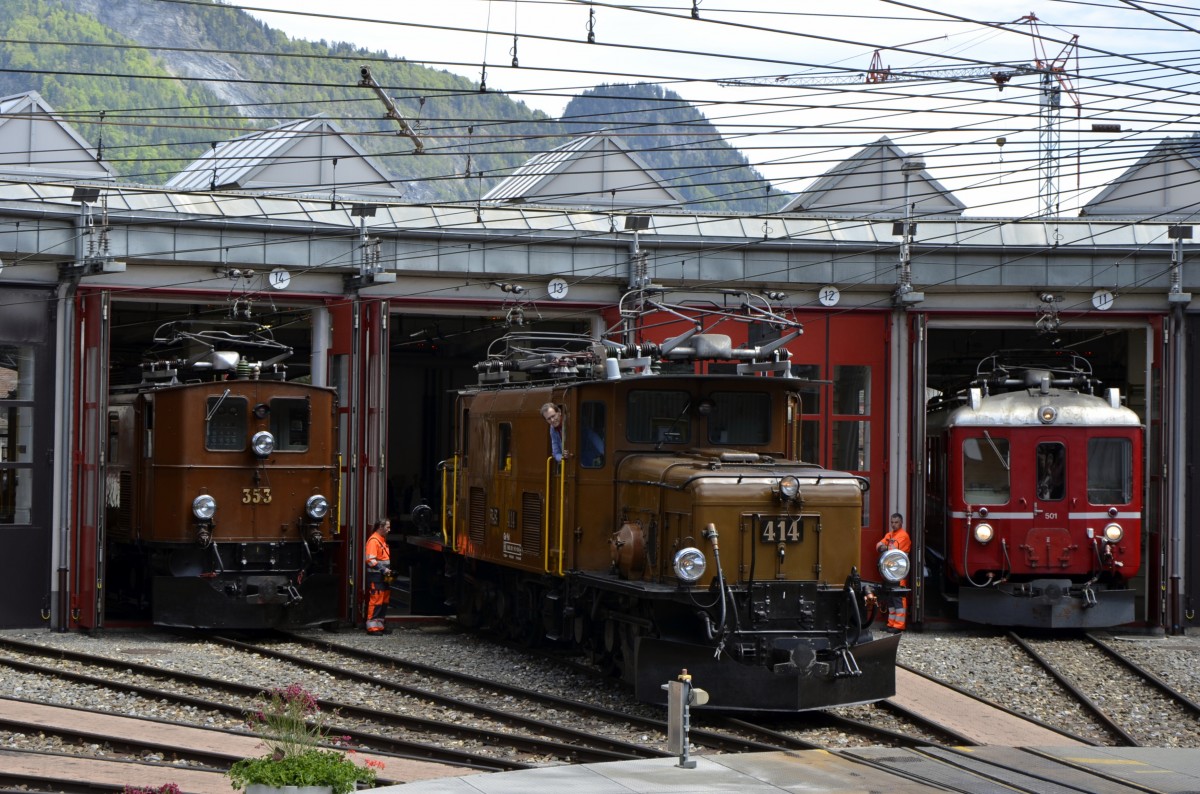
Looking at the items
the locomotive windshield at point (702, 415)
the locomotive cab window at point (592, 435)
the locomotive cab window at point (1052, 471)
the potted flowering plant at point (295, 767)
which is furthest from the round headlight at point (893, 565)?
the locomotive cab window at point (1052, 471)

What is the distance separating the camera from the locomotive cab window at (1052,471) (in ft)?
67.8

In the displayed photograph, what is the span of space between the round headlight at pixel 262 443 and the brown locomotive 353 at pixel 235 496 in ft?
0.07

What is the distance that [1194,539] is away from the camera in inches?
861

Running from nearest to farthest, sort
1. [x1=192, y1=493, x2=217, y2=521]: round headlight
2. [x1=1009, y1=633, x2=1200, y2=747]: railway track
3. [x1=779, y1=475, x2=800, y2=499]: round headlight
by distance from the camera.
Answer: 1. [x1=779, y1=475, x2=800, y2=499]: round headlight
2. [x1=1009, y1=633, x2=1200, y2=747]: railway track
3. [x1=192, y1=493, x2=217, y2=521]: round headlight

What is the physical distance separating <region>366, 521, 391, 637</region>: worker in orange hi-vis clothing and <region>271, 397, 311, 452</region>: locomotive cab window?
5.04ft

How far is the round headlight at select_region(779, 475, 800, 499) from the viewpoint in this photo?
44.3ft

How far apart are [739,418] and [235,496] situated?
767 cm

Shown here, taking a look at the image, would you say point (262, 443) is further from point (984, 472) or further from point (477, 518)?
point (984, 472)

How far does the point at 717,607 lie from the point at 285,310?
1139 cm

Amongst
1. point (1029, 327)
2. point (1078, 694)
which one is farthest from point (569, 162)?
point (1078, 694)

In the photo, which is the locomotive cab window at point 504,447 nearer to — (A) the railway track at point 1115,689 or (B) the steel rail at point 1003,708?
(B) the steel rail at point 1003,708

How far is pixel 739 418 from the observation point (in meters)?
15.2

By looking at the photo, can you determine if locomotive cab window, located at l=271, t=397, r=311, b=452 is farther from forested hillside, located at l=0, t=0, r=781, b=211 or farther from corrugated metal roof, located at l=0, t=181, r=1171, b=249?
forested hillside, located at l=0, t=0, r=781, b=211

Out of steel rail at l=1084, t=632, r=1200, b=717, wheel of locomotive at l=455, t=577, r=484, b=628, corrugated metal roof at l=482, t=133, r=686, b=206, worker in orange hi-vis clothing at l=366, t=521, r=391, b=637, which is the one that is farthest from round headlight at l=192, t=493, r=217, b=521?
steel rail at l=1084, t=632, r=1200, b=717
